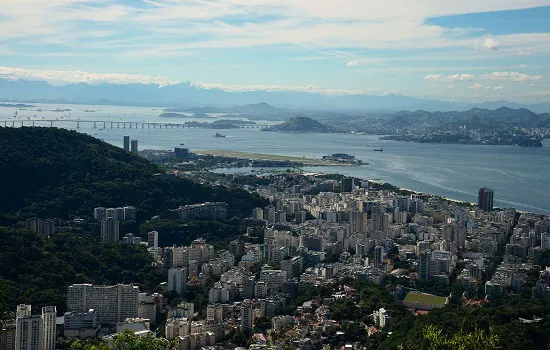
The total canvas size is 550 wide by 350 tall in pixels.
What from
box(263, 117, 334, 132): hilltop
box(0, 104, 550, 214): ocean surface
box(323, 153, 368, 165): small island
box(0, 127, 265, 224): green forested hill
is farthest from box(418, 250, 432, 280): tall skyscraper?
box(263, 117, 334, 132): hilltop

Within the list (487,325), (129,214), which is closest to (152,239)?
(129,214)

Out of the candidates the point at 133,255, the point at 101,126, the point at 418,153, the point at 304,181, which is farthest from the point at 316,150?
the point at 133,255

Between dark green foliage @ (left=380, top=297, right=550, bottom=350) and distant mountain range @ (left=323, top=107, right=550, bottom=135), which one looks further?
distant mountain range @ (left=323, top=107, right=550, bottom=135)

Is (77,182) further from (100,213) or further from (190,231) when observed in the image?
(190,231)

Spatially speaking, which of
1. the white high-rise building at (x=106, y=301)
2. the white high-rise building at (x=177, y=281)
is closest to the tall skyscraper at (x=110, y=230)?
the white high-rise building at (x=177, y=281)

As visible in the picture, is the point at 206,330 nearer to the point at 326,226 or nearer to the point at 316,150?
the point at 326,226

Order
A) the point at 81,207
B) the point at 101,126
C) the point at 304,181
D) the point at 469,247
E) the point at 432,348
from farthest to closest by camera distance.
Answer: the point at 101,126, the point at 304,181, the point at 81,207, the point at 469,247, the point at 432,348

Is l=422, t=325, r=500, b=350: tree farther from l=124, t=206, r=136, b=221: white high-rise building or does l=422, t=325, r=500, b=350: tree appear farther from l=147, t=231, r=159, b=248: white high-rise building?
l=124, t=206, r=136, b=221: white high-rise building
